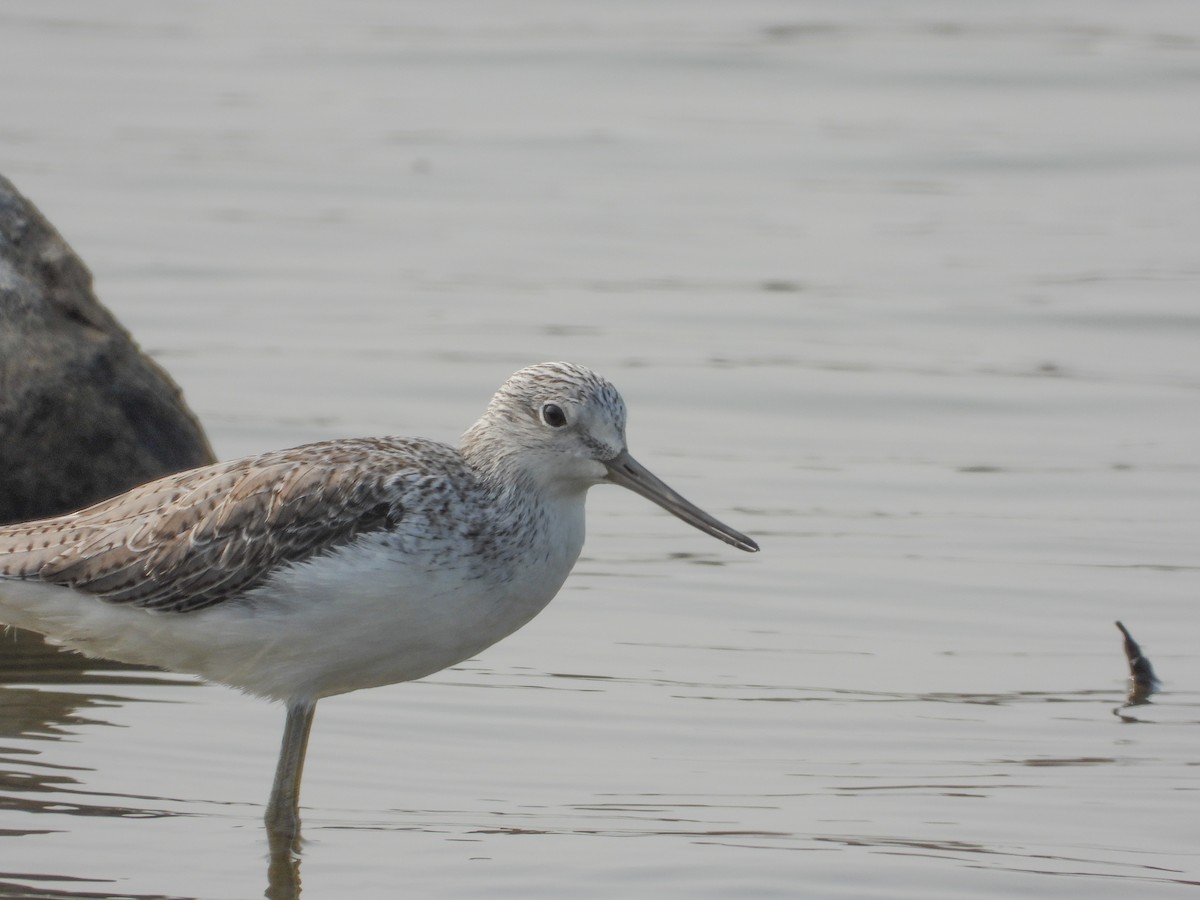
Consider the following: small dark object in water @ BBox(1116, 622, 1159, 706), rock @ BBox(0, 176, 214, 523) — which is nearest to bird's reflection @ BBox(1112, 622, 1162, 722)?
small dark object in water @ BBox(1116, 622, 1159, 706)

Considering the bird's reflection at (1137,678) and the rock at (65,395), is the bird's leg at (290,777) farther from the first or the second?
the bird's reflection at (1137,678)

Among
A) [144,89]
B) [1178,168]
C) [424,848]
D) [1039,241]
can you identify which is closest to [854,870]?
[424,848]

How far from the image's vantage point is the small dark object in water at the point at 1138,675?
9.78 meters

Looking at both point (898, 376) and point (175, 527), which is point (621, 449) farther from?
point (898, 376)

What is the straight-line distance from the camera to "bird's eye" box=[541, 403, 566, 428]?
Answer: 8250 millimetres

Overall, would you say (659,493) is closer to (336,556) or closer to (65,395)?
(336,556)

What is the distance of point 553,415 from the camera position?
827 cm

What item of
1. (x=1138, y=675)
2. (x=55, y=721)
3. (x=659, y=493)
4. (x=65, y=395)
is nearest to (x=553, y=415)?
(x=659, y=493)

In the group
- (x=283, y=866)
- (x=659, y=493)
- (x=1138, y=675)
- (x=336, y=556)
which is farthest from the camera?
(x=1138, y=675)

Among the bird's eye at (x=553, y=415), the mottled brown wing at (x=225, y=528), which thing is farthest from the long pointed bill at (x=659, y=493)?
the mottled brown wing at (x=225, y=528)

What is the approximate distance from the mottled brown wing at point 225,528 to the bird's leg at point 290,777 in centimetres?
57

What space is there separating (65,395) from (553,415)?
3.57 metres

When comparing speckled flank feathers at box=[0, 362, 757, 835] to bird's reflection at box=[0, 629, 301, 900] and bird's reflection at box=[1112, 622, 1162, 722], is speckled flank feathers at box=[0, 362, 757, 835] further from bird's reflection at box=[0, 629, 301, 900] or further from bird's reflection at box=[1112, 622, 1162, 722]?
bird's reflection at box=[1112, 622, 1162, 722]

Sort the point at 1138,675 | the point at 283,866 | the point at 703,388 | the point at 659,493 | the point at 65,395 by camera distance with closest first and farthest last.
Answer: the point at 283,866 → the point at 659,493 → the point at 1138,675 → the point at 65,395 → the point at 703,388
